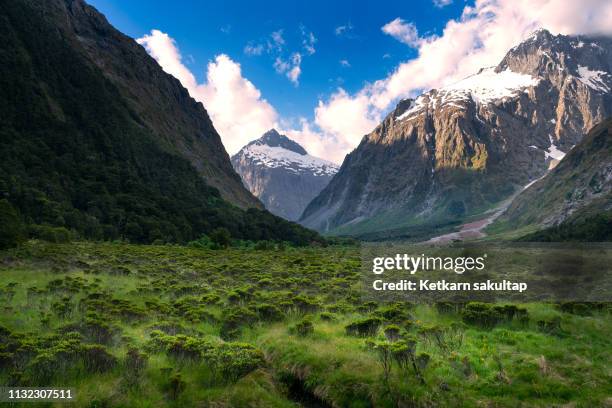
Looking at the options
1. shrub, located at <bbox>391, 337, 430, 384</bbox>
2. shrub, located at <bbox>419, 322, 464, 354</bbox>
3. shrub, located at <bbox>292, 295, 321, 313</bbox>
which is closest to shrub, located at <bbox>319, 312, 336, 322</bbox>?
shrub, located at <bbox>292, 295, 321, 313</bbox>

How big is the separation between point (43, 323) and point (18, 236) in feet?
101

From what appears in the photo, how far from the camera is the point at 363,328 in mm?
20547

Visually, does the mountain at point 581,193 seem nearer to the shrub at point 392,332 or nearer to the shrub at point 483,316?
the shrub at point 483,316

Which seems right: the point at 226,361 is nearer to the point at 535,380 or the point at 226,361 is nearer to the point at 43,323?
the point at 43,323

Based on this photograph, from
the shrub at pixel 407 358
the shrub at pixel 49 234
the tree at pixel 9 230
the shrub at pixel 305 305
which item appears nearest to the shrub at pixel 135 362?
the shrub at pixel 407 358

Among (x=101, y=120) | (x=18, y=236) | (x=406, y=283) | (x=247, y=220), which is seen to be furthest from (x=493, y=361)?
(x=101, y=120)

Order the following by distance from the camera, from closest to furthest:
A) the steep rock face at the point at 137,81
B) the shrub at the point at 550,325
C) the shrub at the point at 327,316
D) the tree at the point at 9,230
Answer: the shrub at the point at 550,325 → the shrub at the point at 327,316 → the tree at the point at 9,230 → the steep rock face at the point at 137,81

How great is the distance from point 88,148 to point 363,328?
10630 cm

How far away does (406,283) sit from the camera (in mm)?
30984

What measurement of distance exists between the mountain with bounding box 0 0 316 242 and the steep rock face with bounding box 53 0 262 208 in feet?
2.24

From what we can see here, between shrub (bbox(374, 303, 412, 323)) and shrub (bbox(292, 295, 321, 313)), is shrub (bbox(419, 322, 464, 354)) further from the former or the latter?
shrub (bbox(292, 295, 321, 313))

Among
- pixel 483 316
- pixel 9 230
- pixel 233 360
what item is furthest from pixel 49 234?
pixel 483 316

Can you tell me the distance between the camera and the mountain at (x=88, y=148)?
83.2 metres

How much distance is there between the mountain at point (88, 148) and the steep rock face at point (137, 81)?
68 cm
